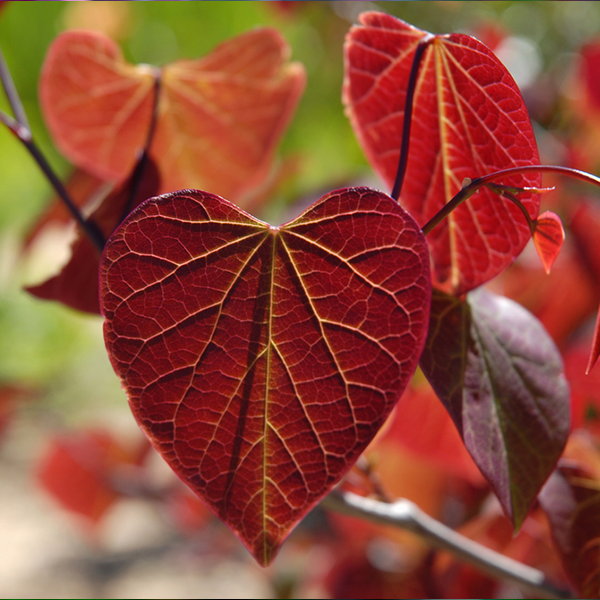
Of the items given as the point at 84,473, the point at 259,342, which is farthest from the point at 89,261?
the point at 84,473

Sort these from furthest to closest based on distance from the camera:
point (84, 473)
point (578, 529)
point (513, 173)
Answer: point (84, 473)
point (578, 529)
point (513, 173)

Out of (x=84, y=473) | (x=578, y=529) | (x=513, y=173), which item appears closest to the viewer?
(x=513, y=173)

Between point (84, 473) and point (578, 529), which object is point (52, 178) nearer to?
point (578, 529)

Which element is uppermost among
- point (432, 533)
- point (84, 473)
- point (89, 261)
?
point (89, 261)

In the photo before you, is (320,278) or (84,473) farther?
(84,473)

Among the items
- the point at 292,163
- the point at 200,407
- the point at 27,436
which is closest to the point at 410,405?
the point at 200,407

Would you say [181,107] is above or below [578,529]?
above

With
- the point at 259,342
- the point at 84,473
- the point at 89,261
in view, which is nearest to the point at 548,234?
the point at 259,342

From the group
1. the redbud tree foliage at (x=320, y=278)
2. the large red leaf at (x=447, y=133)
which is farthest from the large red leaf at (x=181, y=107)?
the large red leaf at (x=447, y=133)
